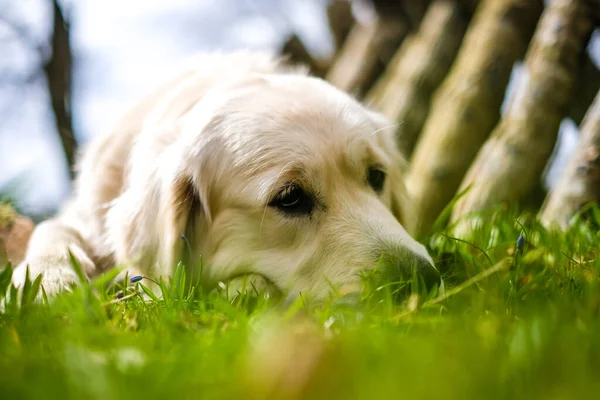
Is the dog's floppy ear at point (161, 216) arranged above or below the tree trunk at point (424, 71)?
below

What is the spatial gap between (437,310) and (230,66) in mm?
2052

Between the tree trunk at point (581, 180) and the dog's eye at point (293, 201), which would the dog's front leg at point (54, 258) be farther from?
the tree trunk at point (581, 180)

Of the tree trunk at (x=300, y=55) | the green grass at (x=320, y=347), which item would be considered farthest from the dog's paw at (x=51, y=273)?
the tree trunk at (x=300, y=55)

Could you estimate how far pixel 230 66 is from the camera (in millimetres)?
3045

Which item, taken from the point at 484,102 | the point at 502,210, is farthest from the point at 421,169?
the point at 502,210

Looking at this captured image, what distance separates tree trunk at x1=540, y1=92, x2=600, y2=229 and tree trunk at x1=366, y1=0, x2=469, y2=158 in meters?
1.74

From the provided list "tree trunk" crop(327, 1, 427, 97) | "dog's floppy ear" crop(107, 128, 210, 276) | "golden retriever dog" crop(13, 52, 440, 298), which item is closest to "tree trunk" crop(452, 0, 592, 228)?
"golden retriever dog" crop(13, 52, 440, 298)

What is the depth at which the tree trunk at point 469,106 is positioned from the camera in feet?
12.5

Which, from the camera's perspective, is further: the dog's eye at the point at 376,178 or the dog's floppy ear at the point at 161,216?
the dog's eye at the point at 376,178

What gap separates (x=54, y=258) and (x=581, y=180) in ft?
8.42

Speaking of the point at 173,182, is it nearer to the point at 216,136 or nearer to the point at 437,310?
the point at 216,136

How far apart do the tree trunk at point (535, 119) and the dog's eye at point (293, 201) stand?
4.90 feet

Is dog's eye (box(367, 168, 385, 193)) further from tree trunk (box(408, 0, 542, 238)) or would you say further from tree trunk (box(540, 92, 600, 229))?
tree trunk (box(408, 0, 542, 238))

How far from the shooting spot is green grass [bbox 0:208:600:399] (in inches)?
32.9
